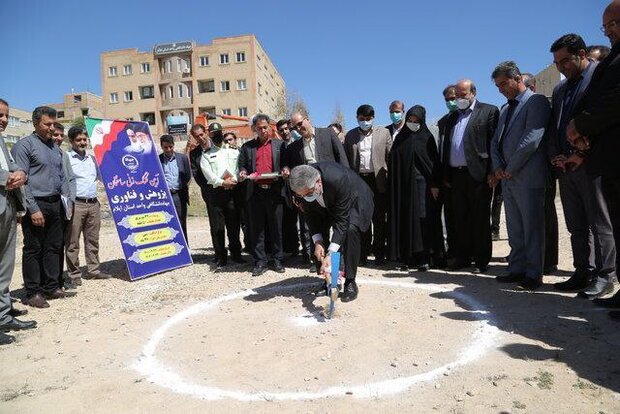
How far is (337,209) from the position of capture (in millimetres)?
4613

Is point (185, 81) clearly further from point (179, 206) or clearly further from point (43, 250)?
point (43, 250)

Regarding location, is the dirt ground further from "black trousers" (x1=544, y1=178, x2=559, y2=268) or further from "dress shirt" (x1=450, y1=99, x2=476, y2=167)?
"dress shirt" (x1=450, y1=99, x2=476, y2=167)

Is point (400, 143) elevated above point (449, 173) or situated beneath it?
elevated above

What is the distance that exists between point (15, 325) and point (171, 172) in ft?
11.5

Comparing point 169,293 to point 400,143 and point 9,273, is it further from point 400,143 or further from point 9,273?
point 400,143

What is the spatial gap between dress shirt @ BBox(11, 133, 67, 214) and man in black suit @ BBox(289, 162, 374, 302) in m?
3.34

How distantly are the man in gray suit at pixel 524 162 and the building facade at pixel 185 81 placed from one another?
42462 mm

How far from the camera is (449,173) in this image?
5828mm

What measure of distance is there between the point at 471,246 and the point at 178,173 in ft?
16.3

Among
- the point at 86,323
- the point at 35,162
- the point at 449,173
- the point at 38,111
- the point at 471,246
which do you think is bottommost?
the point at 86,323

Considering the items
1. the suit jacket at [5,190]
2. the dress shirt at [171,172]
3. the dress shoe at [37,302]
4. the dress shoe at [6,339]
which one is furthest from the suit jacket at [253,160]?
the dress shoe at [6,339]

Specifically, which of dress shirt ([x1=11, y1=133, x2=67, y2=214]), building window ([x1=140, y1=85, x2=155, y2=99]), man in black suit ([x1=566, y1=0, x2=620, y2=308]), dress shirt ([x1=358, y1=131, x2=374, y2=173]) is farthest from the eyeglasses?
building window ([x1=140, y1=85, x2=155, y2=99])

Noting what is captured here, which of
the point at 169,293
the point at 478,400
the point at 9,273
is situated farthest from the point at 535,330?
the point at 9,273

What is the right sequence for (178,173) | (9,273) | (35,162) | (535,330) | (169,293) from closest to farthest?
(535,330)
(9,273)
(35,162)
(169,293)
(178,173)
